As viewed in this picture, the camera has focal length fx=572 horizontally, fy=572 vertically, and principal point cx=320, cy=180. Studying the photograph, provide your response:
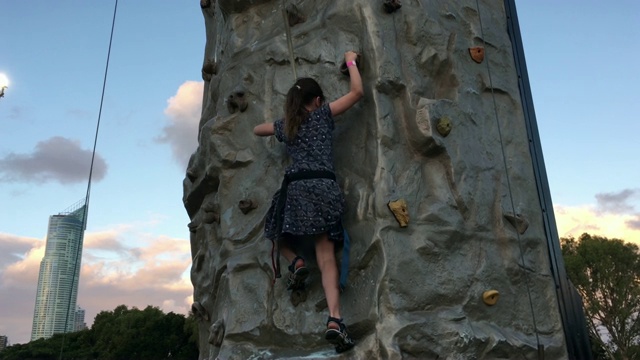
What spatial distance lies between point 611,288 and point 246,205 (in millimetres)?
21856

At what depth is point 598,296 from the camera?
74.2 ft

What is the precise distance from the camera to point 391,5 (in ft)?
15.6

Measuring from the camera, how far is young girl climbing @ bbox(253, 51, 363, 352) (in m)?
3.85

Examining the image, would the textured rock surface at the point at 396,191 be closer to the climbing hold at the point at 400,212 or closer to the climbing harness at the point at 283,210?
the climbing hold at the point at 400,212

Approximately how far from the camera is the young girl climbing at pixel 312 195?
3.85m

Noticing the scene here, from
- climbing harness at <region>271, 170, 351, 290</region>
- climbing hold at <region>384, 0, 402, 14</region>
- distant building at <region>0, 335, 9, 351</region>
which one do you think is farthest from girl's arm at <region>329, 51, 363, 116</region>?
distant building at <region>0, 335, 9, 351</region>

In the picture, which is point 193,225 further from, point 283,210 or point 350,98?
point 350,98

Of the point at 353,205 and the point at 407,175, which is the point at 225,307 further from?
the point at 407,175

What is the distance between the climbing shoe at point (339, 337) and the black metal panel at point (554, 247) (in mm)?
1960

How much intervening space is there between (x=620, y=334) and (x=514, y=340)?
68.8 feet

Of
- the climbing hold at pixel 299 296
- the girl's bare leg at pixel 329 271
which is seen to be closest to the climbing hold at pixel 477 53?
the girl's bare leg at pixel 329 271

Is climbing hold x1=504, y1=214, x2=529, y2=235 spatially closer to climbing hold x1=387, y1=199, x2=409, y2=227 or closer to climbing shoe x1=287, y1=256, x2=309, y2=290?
climbing hold x1=387, y1=199, x2=409, y2=227

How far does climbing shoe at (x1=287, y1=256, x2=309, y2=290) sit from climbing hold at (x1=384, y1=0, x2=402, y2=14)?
2.23m

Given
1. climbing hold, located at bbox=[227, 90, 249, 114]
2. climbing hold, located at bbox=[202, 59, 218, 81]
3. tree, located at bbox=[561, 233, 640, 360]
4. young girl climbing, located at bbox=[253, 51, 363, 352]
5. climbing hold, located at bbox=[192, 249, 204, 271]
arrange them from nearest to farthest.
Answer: young girl climbing, located at bbox=[253, 51, 363, 352]
climbing hold, located at bbox=[227, 90, 249, 114]
climbing hold, located at bbox=[192, 249, 204, 271]
climbing hold, located at bbox=[202, 59, 218, 81]
tree, located at bbox=[561, 233, 640, 360]
